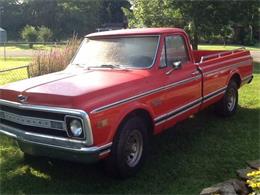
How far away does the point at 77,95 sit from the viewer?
14.4 ft

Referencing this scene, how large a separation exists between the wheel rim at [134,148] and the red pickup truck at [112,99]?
0.04 ft

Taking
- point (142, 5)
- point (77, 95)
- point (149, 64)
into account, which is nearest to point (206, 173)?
point (149, 64)

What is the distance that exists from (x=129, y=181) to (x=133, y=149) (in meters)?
0.39

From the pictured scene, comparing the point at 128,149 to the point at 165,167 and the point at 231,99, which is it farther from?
the point at 231,99

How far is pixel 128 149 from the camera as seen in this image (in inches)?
195

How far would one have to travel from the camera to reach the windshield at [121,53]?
565 cm

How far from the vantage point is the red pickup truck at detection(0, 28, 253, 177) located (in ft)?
14.4

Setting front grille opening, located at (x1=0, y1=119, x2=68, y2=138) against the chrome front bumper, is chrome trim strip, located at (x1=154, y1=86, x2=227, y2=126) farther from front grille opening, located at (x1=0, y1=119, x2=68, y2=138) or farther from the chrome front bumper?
front grille opening, located at (x1=0, y1=119, x2=68, y2=138)

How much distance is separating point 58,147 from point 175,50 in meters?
2.59

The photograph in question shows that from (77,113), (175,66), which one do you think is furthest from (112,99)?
(175,66)

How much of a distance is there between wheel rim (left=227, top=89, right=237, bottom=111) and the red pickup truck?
995 mm

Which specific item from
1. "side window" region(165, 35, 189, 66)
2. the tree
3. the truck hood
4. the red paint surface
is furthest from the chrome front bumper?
the tree

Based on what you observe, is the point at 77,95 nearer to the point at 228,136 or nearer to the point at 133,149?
the point at 133,149

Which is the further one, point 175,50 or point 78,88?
point 175,50
